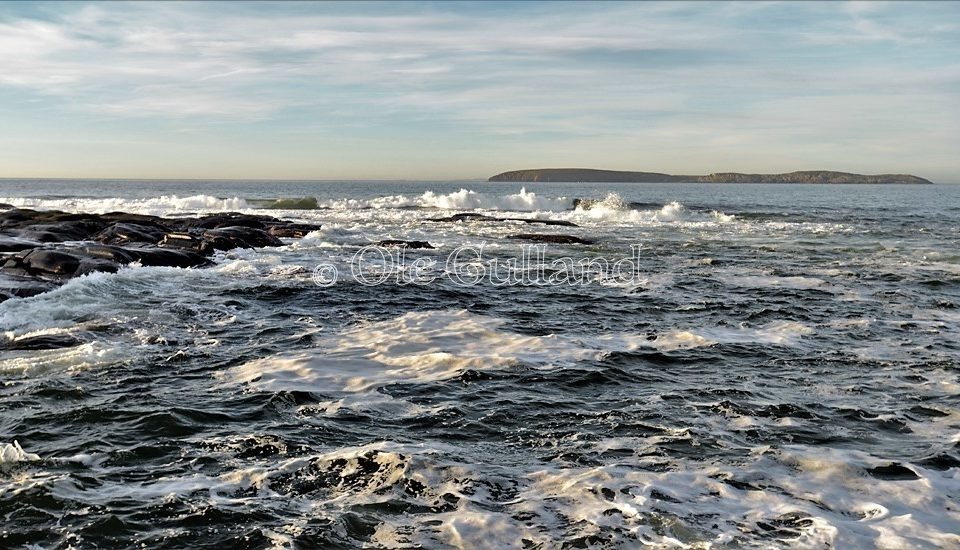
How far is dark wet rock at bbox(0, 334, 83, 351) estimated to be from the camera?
33.2 ft

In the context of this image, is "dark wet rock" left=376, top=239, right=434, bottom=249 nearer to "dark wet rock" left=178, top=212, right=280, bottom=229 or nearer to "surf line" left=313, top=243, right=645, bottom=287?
"surf line" left=313, top=243, right=645, bottom=287

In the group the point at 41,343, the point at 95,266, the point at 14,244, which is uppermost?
the point at 14,244

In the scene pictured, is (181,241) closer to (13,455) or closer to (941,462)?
(13,455)

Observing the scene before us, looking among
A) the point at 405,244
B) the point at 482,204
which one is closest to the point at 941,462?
the point at 405,244

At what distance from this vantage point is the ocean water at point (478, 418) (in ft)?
18.2

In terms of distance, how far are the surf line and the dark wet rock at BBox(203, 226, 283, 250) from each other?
393cm

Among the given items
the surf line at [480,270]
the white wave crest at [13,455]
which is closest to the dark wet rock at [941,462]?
the white wave crest at [13,455]

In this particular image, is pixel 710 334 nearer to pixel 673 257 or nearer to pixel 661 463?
pixel 661 463

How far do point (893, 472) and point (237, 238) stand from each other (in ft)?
77.4

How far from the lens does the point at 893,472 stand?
6.61m

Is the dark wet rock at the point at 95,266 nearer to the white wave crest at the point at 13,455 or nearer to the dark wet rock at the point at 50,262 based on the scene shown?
the dark wet rock at the point at 50,262

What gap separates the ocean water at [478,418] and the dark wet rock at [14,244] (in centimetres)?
402

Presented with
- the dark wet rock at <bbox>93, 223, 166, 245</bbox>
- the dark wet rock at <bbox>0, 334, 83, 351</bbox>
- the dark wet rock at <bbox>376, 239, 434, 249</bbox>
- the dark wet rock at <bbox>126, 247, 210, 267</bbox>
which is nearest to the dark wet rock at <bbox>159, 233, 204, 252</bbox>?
the dark wet rock at <bbox>93, 223, 166, 245</bbox>

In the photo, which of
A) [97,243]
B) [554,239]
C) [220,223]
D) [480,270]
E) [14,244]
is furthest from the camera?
[220,223]
